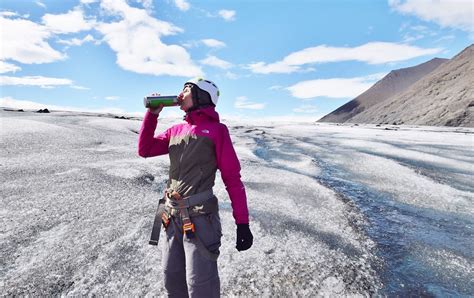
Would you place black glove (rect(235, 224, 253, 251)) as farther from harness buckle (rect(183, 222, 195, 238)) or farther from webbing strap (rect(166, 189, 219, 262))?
harness buckle (rect(183, 222, 195, 238))

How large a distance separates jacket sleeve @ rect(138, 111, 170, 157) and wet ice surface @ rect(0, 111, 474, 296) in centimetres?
170

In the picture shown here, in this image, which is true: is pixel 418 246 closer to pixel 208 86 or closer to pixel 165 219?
pixel 165 219

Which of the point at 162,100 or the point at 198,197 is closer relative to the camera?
the point at 198,197

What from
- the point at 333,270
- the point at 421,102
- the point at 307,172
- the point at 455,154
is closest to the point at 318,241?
the point at 333,270

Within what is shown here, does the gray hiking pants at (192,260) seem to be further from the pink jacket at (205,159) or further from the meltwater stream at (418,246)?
the meltwater stream at (418,246)

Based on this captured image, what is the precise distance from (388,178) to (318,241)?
6.15 m

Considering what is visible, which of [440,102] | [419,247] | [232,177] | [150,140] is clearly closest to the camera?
[232,177]

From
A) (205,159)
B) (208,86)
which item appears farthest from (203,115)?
(205,159)

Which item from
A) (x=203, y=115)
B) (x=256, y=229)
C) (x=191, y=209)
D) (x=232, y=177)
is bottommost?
(x=256, y=229)

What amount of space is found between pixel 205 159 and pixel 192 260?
3.05ft

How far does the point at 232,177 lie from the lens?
119 inches

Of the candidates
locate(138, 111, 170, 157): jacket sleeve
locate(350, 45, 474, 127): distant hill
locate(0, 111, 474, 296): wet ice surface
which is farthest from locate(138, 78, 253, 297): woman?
locate(350, 45, 474, 127): distant hill

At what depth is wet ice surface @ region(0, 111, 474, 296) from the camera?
412cm

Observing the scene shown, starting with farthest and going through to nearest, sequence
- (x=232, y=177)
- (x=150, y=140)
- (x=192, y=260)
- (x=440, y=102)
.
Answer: (x=440, y=102), (x=150, y=140), (x=232, y=177), (x=192, y=260)
